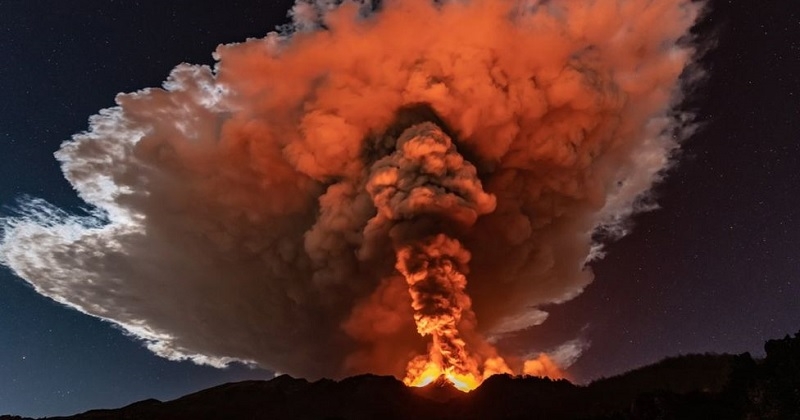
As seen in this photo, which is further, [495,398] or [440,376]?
[440,376]

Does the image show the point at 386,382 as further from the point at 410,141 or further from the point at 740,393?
the point at 740,393

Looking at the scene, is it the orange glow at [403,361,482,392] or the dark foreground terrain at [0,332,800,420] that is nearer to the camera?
the dark foreground terrain at [0,332,800,420]

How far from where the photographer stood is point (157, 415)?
6312cm

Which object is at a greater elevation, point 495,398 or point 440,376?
point 440,376

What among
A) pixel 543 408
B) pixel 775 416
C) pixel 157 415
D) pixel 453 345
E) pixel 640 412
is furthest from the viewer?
pixel 157 415

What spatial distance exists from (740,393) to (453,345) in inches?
1128

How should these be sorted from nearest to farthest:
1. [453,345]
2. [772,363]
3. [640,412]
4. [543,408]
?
[772,363]
[640,412]
[543,408]
[453,345]

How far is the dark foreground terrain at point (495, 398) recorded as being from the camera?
34.9m

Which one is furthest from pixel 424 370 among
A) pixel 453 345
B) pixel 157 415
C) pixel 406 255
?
pixel 157 415

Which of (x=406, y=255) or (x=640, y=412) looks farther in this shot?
(x=406, y=255)

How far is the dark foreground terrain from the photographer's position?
34906 millimetres

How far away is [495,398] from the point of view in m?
58.7

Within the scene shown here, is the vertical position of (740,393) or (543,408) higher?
(543,408)

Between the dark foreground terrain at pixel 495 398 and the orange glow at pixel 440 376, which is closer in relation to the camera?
the dark foreground terrain at pixel 495 398
